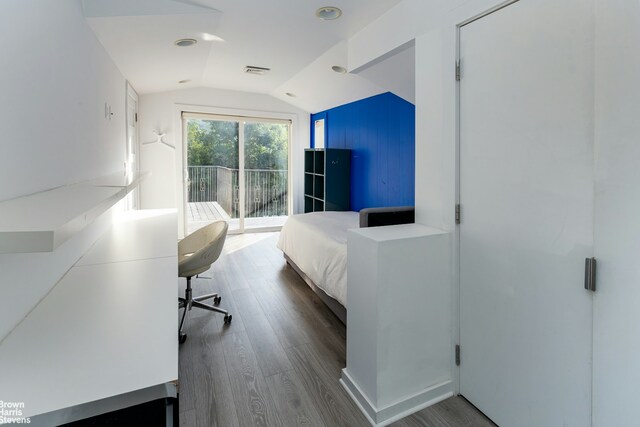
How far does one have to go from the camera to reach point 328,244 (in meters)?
3.19

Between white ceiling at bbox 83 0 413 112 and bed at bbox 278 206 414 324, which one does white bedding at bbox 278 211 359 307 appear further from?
white ceiling at bbox 83 0 413 112

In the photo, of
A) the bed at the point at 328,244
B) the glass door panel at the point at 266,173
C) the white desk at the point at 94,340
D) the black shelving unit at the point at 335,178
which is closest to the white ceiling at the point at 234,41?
the black shelving unit at the point at 335,178

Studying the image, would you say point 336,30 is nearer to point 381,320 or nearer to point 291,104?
point 381,320

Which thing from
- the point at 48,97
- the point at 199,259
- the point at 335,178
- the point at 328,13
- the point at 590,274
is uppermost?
the point at 328,13

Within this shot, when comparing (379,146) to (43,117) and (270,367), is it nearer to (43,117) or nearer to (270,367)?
(270,367)

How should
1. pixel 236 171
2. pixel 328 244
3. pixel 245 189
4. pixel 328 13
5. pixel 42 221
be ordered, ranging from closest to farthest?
1. pixel 42 221
2. pixel 328 13
3. pixel 328 244
4. pixel 236 171
5. pixel 245 189

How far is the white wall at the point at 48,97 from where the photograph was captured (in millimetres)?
1278

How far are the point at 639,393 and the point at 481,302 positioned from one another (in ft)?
2.30

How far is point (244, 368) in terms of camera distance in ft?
7.61

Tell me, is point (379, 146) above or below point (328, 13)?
below

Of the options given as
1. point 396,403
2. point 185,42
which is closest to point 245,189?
point 185,42

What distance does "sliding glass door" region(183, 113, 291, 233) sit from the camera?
20.4 feet

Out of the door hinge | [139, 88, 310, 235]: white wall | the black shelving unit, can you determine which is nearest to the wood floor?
the door hinge

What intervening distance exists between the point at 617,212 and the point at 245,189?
5.90 m
